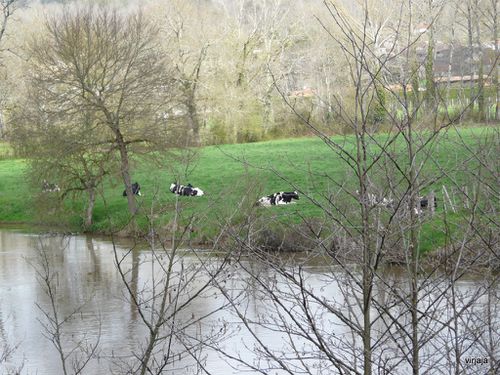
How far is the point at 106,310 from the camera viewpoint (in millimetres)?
15711

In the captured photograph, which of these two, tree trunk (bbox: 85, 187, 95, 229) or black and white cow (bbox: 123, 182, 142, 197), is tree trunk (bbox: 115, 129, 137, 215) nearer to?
tree trunk (bbox: 85, 187, 95, 229)

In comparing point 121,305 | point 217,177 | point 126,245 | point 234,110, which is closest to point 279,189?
point 217,177

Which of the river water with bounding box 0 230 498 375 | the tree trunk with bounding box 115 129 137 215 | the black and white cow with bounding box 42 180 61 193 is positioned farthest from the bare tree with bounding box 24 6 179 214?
the river water with bounding box 0 230 498 375

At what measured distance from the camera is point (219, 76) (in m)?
45.2

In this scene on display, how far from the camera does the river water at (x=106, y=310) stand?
1202 centimetres

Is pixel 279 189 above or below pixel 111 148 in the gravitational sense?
below

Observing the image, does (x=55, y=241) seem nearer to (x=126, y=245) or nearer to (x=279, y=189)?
(x=126, y=245)

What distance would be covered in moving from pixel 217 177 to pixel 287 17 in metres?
21.6

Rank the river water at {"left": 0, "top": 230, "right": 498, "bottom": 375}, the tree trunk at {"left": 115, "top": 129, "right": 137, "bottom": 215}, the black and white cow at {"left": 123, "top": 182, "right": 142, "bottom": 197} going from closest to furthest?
1. the river water at {"left": 0, "top": 230, "right": 498, "bottom": 375}
2. the tree trunk at {"left": 115, "top": 129, "right": 137, "bottom": 215}
3. the black and white cow at {"left": 123, "top": 182, "right": 142, "bottom": 197}

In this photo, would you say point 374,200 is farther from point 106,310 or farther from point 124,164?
point 124,164

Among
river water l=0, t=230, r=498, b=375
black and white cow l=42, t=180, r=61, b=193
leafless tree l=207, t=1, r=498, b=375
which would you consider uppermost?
leafless tree l=207, t=1, r=498, b=375

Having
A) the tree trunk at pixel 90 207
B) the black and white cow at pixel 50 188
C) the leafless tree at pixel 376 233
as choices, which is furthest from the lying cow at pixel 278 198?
the leafless tree at pixel 376 233

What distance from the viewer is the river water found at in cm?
1202

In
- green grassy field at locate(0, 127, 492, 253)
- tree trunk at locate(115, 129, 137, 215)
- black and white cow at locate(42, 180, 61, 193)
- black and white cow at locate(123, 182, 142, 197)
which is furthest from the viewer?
black and white cow at locate(123, 182, 142, 197)
